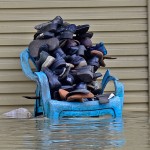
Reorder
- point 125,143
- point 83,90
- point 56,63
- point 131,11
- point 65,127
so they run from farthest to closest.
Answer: point 131,11 < point 56,63 < point 83,90 < point 65,127 < point 125,143

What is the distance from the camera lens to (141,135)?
3.56 meters

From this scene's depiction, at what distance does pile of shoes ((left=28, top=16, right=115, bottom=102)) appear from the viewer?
5.16 meters

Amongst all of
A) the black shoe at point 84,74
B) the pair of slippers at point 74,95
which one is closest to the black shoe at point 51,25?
the black shoe at point 84,74

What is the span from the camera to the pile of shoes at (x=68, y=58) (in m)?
Result: 5.16

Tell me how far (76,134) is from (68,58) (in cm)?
203

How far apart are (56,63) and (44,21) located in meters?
0.99

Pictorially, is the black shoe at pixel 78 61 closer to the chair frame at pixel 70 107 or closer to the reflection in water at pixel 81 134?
the chair frame at pixel 70 107

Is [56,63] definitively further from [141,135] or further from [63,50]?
[141,135]

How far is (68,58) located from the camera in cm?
555

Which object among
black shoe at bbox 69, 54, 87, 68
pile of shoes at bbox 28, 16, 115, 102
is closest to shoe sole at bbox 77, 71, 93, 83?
pile of shoes at bbox 28, 16, 115, 102

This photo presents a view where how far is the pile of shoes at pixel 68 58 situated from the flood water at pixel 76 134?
392 mm

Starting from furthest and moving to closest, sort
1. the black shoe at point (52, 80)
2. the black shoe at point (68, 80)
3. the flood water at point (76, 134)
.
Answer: the black shoe at point (68, 80) → the black shoe at point (52, 80) → the flood water at point (76, 134)

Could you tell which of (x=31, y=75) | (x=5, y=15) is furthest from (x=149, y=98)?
(x=5, y=15)

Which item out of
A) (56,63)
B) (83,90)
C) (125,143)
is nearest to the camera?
(125,143)
